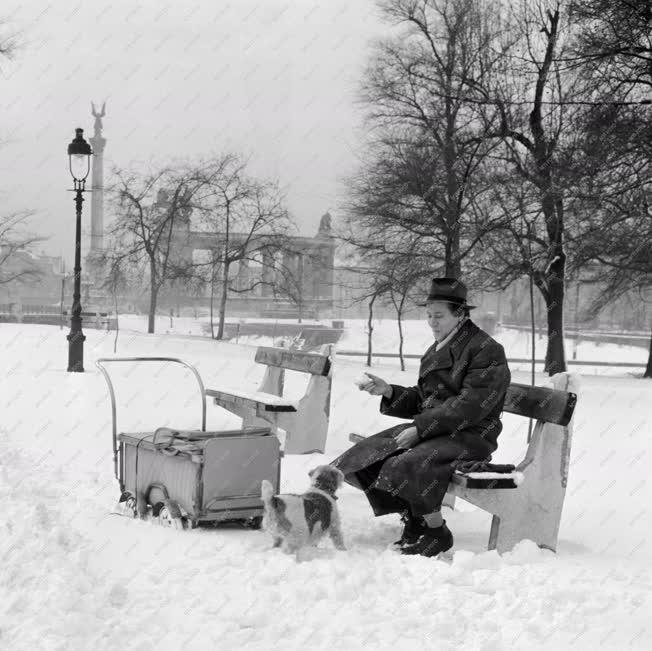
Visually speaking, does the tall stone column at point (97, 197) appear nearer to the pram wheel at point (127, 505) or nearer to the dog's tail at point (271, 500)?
the pram wheel at point (127, 505)

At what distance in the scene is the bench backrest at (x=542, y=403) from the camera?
188 inches

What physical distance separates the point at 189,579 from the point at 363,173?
19472 mm

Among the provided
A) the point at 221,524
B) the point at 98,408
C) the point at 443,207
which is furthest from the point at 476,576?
the point at 443,207

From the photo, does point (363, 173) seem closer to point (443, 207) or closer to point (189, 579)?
point (443, 207)

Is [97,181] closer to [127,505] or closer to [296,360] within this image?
[296,360]

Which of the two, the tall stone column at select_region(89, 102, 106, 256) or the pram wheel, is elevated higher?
the tall stone column at select_region(89, 102, 106, 256)

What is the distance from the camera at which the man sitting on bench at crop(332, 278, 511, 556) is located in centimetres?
461

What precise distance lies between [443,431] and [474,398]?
25 cm

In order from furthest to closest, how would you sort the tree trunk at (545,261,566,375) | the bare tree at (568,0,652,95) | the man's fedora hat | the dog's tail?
the tree trunk at (545,261,566,375) < the bare tree at (568,0,652,95) < the man's fedora hat < the dog's tail

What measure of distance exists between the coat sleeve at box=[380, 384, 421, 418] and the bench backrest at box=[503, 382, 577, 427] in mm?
550

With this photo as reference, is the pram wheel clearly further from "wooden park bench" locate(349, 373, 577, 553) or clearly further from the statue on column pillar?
the statue on column pillar

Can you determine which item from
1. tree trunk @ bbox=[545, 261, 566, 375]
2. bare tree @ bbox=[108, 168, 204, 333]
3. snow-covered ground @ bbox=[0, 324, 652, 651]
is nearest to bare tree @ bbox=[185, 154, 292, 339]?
bare tree @ bbox=[108, 168, 204, 333]

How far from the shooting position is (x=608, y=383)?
18828 millimetres

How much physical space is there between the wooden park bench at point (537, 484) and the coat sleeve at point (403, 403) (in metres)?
0.57
